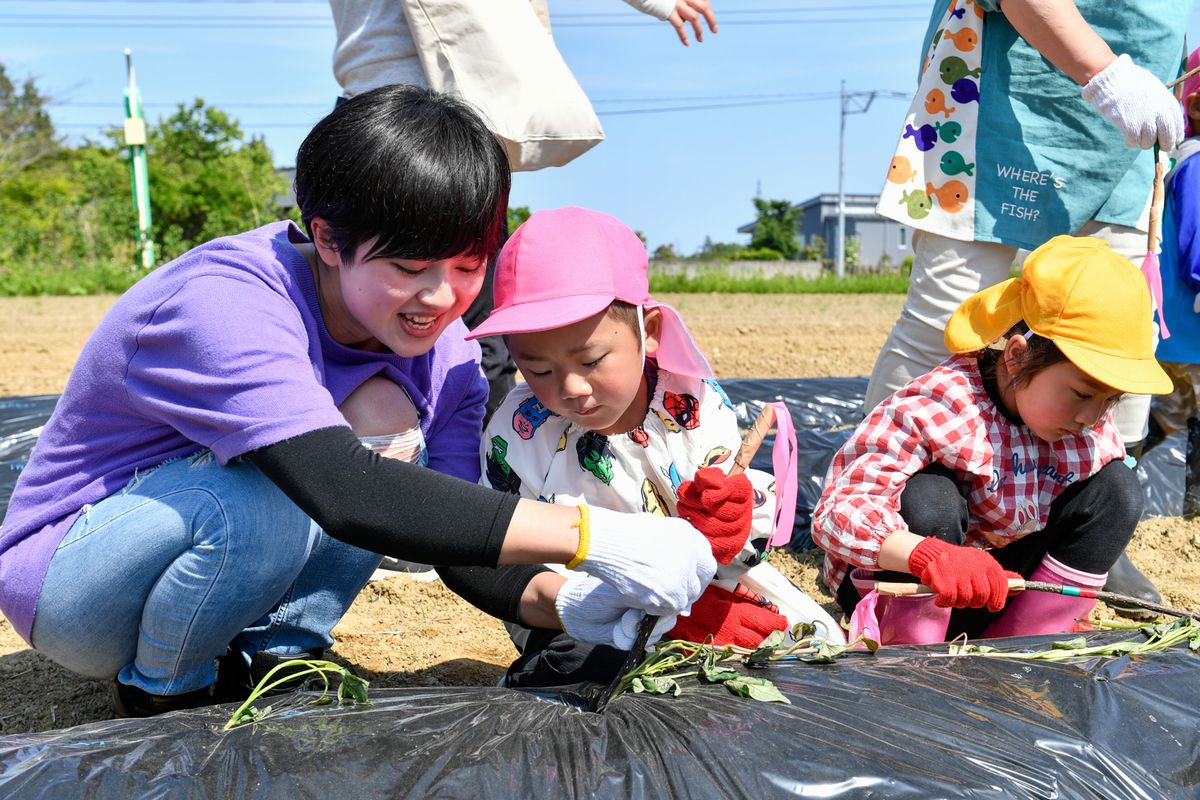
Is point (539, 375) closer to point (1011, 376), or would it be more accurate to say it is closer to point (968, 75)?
point (1011, 376)

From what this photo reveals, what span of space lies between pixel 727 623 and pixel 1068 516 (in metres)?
0.64

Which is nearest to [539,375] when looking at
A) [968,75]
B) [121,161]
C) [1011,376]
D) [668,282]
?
[1011,376]

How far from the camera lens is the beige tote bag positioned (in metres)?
1.87

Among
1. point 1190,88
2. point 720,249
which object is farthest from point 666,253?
point 1190,88

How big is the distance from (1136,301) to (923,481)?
0.43m

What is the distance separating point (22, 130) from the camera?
28.3 m

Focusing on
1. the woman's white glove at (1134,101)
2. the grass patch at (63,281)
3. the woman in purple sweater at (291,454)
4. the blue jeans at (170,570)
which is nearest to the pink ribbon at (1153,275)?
the woman's white glove at (1134,101)

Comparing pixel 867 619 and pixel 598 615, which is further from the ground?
pixel 598 615

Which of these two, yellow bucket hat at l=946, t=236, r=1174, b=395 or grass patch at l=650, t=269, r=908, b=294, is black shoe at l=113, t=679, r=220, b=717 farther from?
grass patch at l=650, t=269, r=908, b=294

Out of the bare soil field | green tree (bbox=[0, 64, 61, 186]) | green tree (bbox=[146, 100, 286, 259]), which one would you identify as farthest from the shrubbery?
the bare soil field

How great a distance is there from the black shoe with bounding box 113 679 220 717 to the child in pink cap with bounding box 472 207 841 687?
18.1 inches

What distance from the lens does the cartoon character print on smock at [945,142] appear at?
2.21 m

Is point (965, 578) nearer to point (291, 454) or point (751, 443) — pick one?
point (751, 443)

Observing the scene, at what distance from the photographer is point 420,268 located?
1.33m
